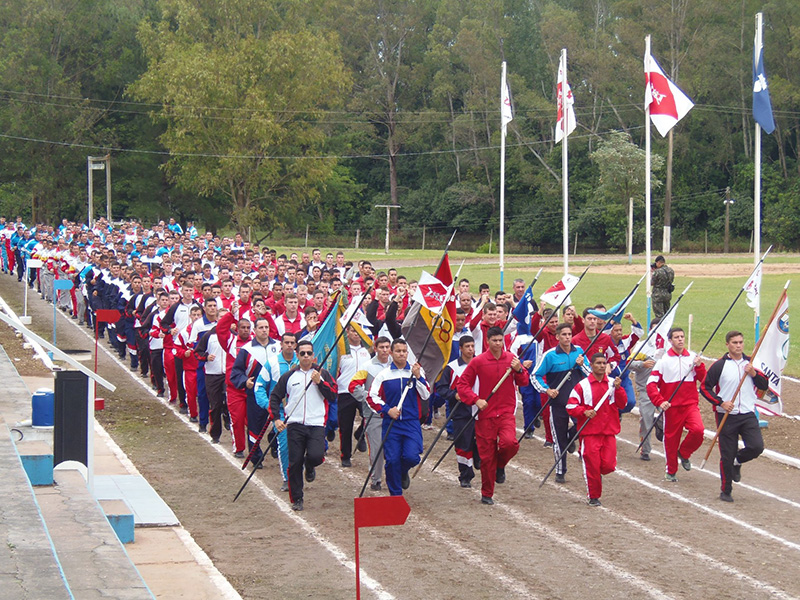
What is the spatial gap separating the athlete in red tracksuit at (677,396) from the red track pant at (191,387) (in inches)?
259

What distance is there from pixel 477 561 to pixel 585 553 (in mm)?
984

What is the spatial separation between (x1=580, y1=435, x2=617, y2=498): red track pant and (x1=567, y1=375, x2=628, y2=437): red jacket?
0.08 metres

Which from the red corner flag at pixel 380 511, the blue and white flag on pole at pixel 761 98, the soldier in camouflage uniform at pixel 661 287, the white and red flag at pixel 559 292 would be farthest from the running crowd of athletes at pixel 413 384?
the soldier in camouflage uniform at pixel 661 287

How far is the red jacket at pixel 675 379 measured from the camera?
12234mm

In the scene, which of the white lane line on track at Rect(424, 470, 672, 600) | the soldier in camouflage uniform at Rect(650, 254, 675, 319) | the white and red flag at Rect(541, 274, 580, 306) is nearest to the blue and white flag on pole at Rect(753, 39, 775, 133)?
the white and red flag at Rect(541, 274, 580, 306)

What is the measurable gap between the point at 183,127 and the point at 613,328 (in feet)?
142

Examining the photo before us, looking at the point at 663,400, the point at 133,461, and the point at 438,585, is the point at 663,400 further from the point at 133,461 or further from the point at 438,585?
the point at 133,461

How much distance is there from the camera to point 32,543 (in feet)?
22.7

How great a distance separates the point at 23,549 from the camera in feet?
22.3

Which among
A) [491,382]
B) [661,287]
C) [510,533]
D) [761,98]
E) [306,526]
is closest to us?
[510,533]

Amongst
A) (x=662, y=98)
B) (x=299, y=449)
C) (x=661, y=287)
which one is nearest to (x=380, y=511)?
(x=299, y=449)

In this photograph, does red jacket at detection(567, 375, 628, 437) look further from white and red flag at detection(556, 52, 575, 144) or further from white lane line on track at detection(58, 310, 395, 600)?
white and red flag at detection(556, 52, 575, 144)

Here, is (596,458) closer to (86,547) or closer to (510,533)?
(510,533)

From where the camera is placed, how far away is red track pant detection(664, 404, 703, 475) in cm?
1213
